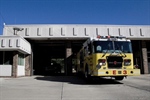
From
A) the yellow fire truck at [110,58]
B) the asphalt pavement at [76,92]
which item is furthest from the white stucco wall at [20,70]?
the yellow fire truck at [110,58]

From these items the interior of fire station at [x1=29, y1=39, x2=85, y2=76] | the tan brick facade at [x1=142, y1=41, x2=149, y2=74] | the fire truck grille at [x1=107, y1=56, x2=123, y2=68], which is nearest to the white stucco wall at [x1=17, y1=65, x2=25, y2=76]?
the interior of fire station at [x1=29, y1=39, x2=85, y2=76]

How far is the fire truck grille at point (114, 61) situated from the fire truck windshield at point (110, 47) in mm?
445

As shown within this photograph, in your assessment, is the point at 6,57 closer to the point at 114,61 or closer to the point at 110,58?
the point at 110,58

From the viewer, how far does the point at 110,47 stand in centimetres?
1291

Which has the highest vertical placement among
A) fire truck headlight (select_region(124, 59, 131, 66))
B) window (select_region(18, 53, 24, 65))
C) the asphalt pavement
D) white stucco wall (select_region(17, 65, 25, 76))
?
window (select_region(18, 53, 24, 65))

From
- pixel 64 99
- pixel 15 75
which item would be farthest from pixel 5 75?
pixel 64 99

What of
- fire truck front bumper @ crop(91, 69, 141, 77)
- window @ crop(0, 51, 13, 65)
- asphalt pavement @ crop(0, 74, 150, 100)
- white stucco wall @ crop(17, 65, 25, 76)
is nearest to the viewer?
asphalt pavement @ crop(0, 74, 150, 100)

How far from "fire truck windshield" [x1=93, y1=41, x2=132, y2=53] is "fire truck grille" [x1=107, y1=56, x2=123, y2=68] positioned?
0.45m

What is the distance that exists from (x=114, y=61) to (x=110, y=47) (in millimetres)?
924

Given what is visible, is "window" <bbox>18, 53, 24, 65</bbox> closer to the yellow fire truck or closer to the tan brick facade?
the yellow fire truck

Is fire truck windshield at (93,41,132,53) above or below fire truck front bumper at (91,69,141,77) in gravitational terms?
above

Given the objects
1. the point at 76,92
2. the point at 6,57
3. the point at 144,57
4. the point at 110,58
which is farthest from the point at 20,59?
the point at 144,57

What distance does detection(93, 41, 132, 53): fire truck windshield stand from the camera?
12758 millimetres

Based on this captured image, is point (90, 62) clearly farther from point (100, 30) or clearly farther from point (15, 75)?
point (100, 30)
